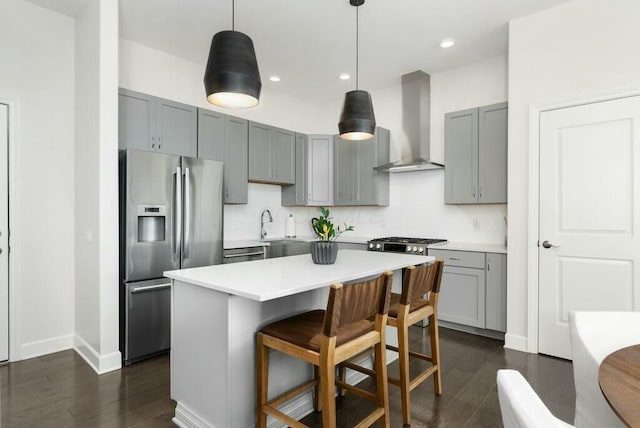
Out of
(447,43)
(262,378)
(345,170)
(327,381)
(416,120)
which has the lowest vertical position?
(262,378)

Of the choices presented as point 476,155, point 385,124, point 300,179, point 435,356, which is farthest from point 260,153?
point 435,356

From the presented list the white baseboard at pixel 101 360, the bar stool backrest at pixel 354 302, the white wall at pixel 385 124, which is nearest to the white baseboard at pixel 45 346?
the white baseboard at pixel 101 360

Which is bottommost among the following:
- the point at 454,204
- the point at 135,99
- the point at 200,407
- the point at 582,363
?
the point at 200,407

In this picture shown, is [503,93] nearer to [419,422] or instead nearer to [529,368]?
[529,368]

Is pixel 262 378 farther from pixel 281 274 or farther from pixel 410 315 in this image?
pixel 410 315

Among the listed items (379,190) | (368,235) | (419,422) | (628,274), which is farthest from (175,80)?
(628,274)

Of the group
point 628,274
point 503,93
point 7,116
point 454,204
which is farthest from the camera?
point 454,204

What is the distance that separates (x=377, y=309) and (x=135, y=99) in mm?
3048

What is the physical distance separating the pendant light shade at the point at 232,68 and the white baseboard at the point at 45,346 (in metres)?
2.83

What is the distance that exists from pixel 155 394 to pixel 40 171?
2.22m

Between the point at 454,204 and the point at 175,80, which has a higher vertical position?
the point at 175,80

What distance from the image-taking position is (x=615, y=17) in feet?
9.45

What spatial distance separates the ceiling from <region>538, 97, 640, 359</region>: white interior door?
1.09m

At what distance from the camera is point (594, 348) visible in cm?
133
